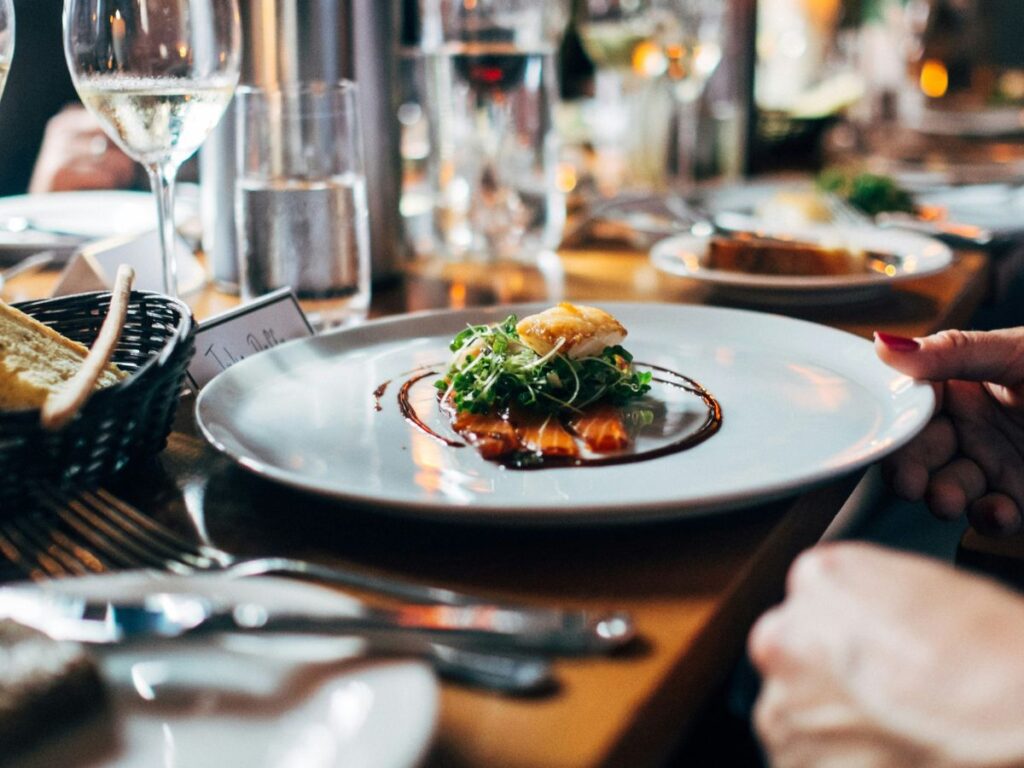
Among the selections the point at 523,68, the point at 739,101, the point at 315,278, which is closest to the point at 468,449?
the point at 315,278

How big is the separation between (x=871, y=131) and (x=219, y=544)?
2858 mm

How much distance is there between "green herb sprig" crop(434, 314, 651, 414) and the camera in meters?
0.78

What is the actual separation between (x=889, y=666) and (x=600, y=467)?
0.88 feet

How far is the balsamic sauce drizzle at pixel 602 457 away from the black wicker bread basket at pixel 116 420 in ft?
0.56

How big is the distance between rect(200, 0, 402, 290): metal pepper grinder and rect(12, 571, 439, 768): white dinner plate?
33.8 inches

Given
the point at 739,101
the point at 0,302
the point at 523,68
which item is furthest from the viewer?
the point at 739,101

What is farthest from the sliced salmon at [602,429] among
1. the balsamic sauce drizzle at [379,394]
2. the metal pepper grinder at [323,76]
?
the metal pepper grinder at [323,76]

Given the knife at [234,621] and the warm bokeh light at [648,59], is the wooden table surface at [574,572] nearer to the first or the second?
the knife at [234,621]

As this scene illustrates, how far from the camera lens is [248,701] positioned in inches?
15.8

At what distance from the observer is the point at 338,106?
1.10 meters

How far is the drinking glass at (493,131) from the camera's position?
1556 mm

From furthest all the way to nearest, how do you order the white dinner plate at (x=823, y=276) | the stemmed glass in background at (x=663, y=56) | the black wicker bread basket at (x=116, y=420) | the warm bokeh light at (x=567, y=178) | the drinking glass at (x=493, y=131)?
the warm bokeh light at (x=567, y=178) < the stemmed glass in background at (x=663, y=56) < the drinking glass at (x=493, y=131) < the white dinner plate at (x=823, y=276) < the black wicker bread basket at (x=116, y=420)

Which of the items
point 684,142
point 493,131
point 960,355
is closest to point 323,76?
point 493,131

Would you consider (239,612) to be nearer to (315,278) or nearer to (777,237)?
(315,278)
